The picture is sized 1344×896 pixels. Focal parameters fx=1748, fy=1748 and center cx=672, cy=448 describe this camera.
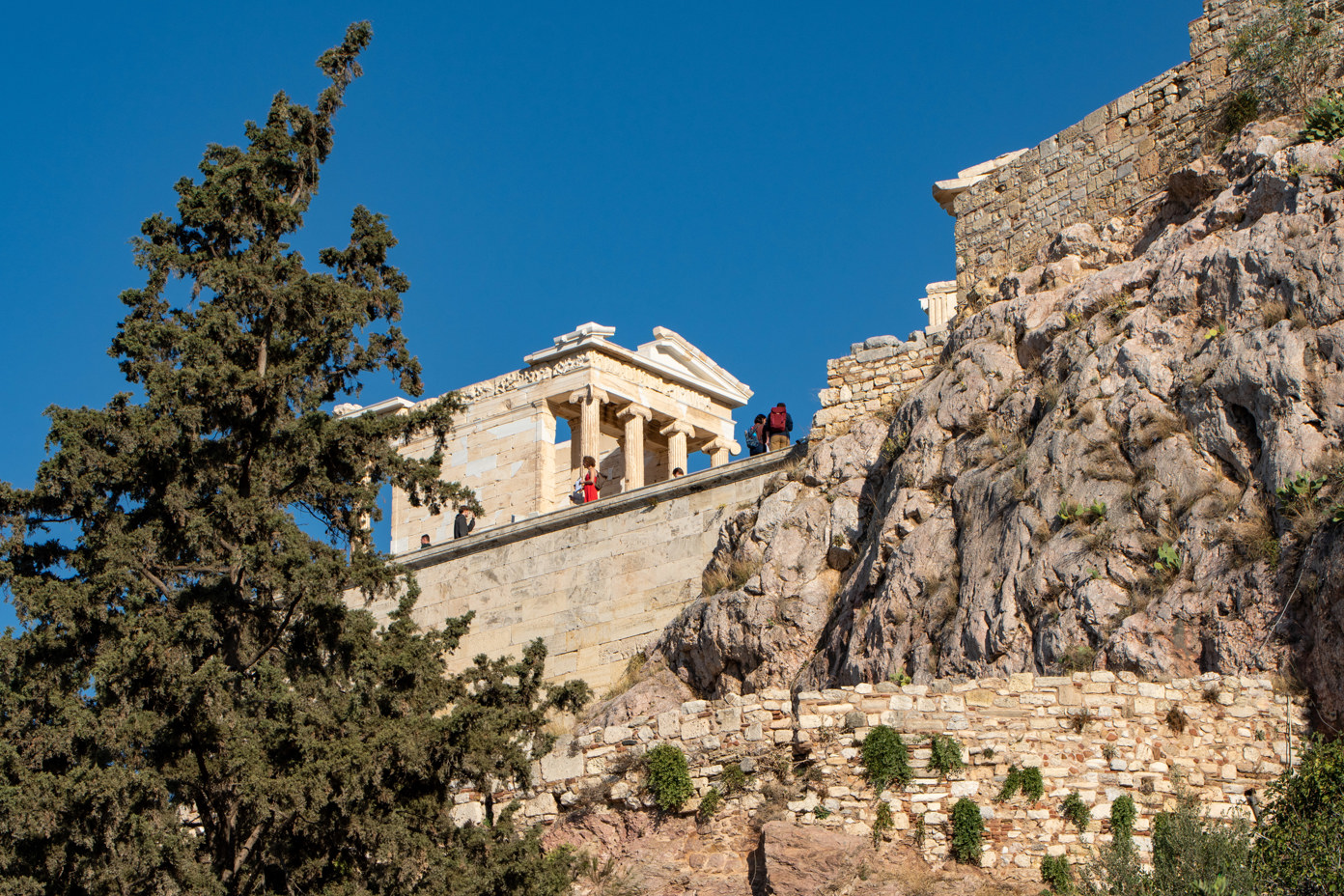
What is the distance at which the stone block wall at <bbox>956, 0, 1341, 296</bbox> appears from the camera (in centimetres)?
2286

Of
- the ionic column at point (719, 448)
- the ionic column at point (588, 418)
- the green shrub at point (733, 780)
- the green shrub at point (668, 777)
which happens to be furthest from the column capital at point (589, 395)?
the green shrub at point (733, 780)

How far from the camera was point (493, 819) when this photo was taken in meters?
15.6

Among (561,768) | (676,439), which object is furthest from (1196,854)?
(676,439)

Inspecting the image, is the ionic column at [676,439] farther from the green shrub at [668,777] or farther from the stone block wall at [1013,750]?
the stone block wall at [1013,750]

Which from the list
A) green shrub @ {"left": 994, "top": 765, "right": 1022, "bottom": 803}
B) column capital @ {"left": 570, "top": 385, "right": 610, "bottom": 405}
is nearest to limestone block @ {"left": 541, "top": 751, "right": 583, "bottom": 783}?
green shrub @ {"left": 994, "top": 765, "right": 1022, "bottom": 803}

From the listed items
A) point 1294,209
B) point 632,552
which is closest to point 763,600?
point 632,552

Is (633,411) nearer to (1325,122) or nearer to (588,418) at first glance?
(588,418)

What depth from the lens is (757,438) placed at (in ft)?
89.5

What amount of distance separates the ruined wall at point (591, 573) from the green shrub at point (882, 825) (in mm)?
10725

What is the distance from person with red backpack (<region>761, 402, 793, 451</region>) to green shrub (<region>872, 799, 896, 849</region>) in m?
12.8

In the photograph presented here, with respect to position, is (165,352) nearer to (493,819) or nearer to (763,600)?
(493,819)

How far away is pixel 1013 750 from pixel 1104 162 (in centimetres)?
1169

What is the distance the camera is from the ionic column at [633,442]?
3272 cm

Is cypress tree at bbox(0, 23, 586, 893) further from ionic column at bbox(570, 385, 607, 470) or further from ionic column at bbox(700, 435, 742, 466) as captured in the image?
ionic column at bbox(700, 435, 742, 466)
